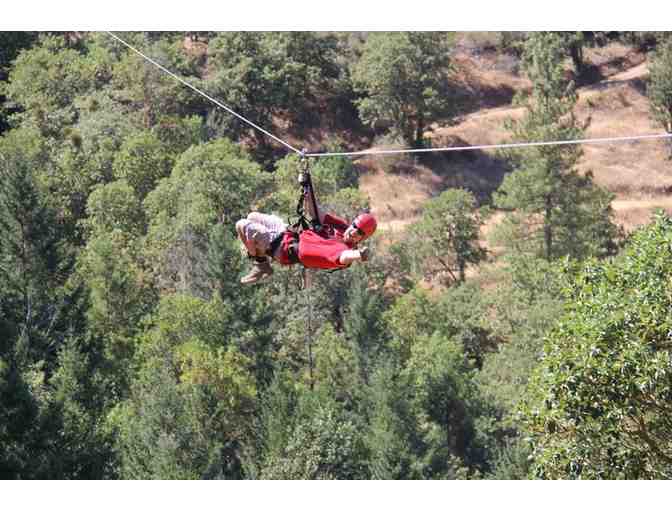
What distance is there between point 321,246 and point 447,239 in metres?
41.2

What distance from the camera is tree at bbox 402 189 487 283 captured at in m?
52.3

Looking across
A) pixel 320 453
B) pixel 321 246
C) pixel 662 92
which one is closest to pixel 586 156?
pixel 662 92

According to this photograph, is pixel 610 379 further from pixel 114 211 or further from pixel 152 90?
pixel 152 90

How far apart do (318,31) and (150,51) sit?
32.9 feet

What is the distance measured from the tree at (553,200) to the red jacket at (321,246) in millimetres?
36859

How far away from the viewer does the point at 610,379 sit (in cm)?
1680

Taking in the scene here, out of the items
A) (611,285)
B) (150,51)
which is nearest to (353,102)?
(150,51)

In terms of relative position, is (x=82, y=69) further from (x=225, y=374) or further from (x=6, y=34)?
(x=225, y=374)

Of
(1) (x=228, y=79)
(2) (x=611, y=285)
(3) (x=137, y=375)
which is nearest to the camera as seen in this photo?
(2) (x=611, y=285)

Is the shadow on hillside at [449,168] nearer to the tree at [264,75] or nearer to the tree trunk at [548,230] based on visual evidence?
the tree at [264,75]

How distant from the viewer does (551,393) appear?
55.8ft

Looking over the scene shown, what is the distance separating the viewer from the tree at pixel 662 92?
60219 mm

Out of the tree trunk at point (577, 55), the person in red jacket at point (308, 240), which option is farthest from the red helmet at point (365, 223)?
the tree trunk at point (577, 55)

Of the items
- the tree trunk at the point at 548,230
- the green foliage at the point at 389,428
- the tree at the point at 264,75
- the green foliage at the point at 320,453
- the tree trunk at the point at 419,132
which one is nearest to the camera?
the green foliage at the point at 320,453
